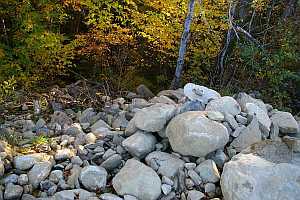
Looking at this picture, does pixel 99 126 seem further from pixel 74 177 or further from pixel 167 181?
pixel 167 181

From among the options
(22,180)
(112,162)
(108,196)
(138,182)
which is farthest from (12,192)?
(138,182)

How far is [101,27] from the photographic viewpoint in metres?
7.70

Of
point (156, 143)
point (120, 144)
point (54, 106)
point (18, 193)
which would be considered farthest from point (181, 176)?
point (54, 106)

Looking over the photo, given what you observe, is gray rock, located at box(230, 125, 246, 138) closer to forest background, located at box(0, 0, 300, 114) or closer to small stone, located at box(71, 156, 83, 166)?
small stone, located at box(71, 156, 83, 166)

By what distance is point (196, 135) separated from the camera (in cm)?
463

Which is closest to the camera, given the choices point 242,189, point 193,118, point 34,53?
point 242,189

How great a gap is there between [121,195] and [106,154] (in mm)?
685

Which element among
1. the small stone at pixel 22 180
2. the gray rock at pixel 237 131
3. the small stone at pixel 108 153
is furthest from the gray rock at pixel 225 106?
the small stone at pixel 22 180

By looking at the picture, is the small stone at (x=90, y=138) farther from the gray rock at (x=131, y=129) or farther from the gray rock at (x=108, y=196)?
the gray rock at (x=108, y=196)

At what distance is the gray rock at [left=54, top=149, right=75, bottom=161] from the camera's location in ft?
15.8

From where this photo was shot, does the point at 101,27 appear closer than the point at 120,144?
No

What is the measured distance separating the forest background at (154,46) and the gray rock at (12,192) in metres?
2.86

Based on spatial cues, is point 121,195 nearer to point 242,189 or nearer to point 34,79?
point 242,189

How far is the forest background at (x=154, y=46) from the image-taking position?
7.59 m
